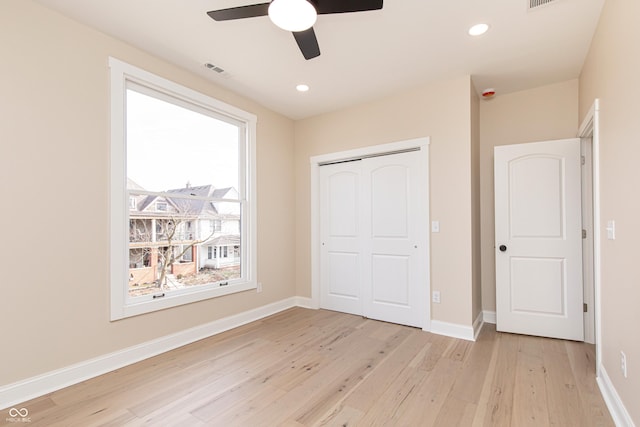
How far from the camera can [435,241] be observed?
337 cm

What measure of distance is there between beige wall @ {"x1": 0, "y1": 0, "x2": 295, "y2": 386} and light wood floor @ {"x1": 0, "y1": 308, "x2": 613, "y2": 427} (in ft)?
1.18

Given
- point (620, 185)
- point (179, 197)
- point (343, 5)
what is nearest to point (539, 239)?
point (620, 185)

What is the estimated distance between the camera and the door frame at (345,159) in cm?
340

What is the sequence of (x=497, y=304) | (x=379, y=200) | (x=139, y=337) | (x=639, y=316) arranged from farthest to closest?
(x=379, y=200)
(x=497, y=304)
(x=139, y=337)
(x=639, y=316)

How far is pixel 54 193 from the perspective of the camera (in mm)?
2236

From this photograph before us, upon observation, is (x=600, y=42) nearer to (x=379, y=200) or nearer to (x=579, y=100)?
(x=579, y=100)

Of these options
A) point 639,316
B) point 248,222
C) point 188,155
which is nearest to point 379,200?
point 248,222

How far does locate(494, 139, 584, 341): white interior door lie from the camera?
121 inches

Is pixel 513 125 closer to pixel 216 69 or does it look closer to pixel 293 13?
pixel 293 13

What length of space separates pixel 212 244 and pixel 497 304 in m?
3.30

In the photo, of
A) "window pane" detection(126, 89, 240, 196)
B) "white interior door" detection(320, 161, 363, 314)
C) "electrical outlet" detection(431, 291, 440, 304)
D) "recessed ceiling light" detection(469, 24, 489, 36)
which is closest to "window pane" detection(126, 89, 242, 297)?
"window pane" detection(126, 89, 240, 196)

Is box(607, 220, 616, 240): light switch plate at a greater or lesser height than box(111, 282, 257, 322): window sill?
greater

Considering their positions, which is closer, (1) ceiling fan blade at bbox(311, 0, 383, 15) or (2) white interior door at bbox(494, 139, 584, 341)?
(1) ceiling fan blade at bbox(311, 0, 383, 15)

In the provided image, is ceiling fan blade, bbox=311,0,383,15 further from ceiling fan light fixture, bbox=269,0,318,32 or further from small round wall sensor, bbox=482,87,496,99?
small round wall sensor, bbox=482,87,496,99
